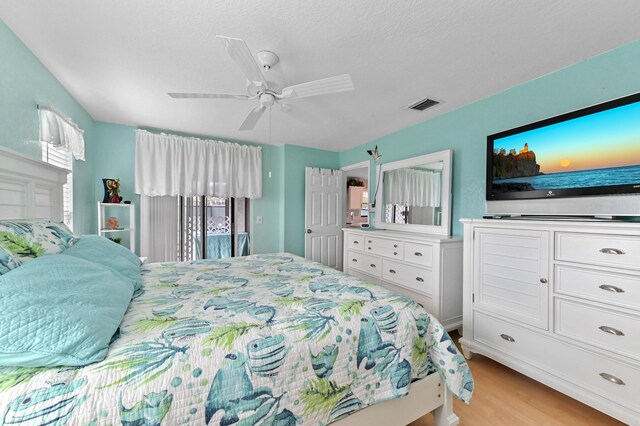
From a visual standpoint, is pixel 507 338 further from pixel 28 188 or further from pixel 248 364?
pixel 28 188

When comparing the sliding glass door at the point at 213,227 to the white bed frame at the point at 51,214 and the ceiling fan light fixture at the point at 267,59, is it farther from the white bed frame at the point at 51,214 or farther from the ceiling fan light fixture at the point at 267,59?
the ceiling fan light fixture at the point at 267,59

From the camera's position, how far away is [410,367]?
1276 mm

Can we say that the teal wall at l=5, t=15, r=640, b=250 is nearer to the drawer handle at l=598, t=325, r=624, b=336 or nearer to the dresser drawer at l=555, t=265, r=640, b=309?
the dresser drawer at l=555, t=265, r=640, b=309

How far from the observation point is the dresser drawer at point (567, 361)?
139 centimetres

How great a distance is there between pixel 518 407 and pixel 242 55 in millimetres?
2682

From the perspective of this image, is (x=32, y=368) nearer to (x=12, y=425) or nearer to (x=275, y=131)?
(x=12, y=425)

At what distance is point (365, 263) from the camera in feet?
11.0

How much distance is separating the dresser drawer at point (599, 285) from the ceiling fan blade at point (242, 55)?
2.26 m

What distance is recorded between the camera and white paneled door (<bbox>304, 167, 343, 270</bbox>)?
434 cm

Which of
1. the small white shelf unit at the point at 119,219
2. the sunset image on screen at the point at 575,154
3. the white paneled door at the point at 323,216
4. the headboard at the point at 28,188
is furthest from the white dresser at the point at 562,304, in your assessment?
the small white shelf unit at the point at 119,219

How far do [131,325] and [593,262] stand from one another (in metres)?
2.40

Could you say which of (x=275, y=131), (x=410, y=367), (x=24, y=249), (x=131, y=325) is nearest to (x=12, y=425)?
(x=131, y=325)

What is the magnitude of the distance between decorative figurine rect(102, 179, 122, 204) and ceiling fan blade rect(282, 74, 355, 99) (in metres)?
2.50

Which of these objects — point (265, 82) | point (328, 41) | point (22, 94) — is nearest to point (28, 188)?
point (22, 94)
